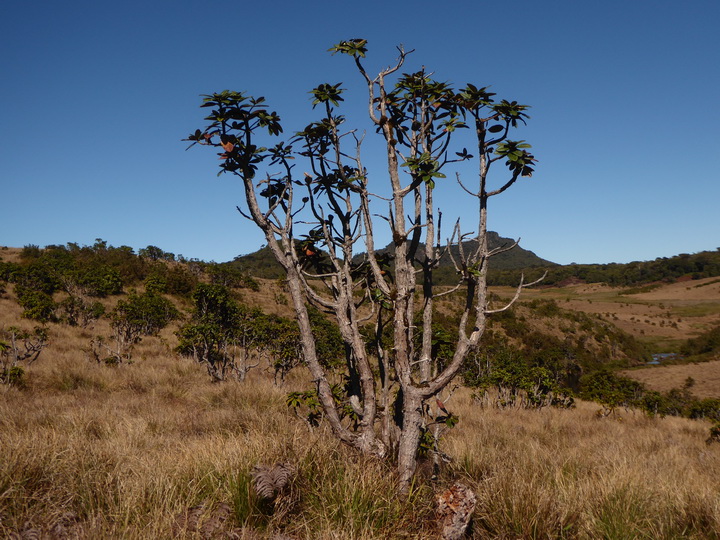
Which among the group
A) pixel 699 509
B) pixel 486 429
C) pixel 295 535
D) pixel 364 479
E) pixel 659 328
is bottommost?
pixel 659 328

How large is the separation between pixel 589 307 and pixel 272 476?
68228 mm

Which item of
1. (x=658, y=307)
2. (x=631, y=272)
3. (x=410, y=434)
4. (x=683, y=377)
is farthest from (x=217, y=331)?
(x=631, y=272)

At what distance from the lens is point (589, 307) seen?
202ft

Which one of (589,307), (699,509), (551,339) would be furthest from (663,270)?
(699,509)

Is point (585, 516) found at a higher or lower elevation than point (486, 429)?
higher

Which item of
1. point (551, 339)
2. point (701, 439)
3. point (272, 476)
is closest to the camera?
point (272, 476)

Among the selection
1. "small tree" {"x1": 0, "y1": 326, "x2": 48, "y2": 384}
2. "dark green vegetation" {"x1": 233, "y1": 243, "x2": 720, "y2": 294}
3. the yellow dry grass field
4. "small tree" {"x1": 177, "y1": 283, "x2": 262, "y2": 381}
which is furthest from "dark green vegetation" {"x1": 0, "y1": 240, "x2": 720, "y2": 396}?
"dark green vegetation" {"x1": 233, "y1": 243, "x2": 720, "y2": 294}

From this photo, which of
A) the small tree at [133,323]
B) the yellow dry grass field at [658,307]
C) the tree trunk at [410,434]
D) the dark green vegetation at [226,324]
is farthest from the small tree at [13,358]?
the yellow dry grass field at [658,307]

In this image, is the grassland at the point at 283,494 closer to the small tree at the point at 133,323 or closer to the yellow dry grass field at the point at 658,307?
the small tree at the point at 133,323

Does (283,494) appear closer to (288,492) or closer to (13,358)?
(288,492)

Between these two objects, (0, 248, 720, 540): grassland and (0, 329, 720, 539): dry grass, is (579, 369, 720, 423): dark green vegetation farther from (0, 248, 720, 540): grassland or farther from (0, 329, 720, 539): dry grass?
(0, 329, 720, 539): dry grass

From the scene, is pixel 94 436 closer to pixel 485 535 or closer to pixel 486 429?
pixel 485 535

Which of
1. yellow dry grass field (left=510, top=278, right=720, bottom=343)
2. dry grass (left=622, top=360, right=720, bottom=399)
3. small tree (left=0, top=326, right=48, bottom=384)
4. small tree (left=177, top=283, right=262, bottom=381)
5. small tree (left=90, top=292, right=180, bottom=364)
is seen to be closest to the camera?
small tree (left=0, top=326, right=48, bottom=384)

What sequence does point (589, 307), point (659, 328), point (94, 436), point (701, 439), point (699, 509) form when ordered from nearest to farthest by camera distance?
1. point (699, 509)
2. point (94, 436)
3. point (701, 439)
4. point (659, 328)
5. point (589, 307)
